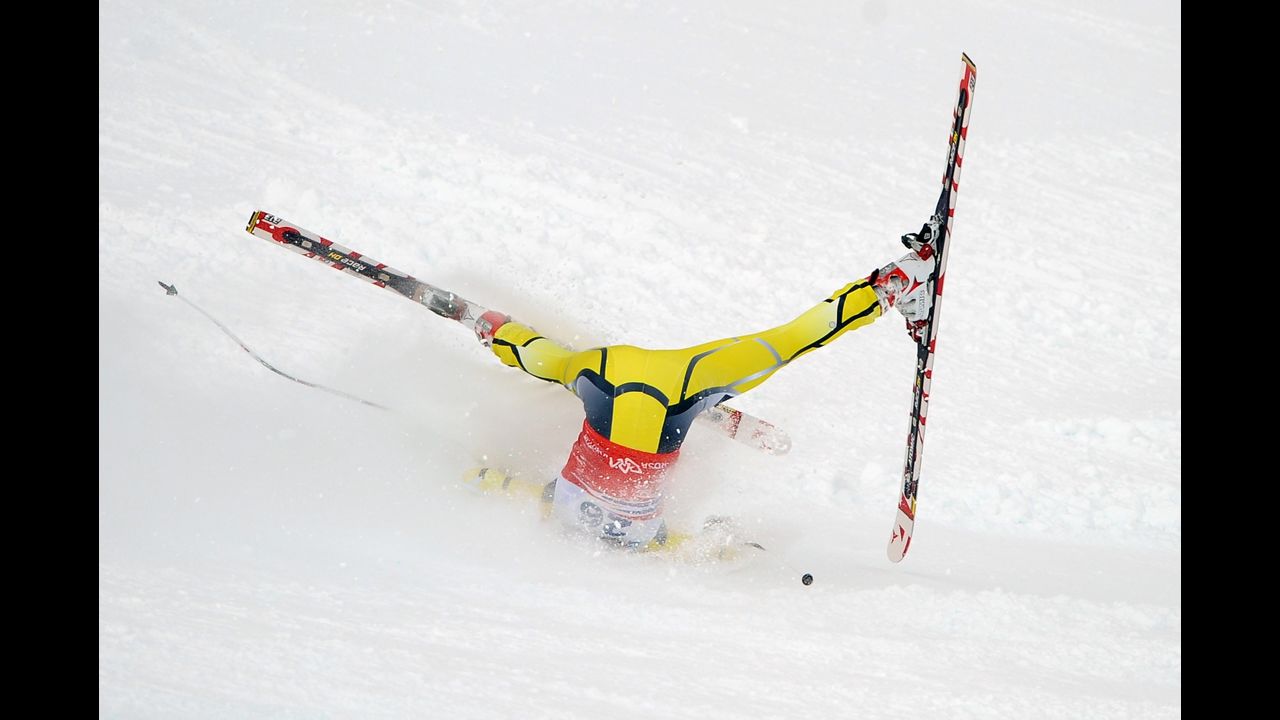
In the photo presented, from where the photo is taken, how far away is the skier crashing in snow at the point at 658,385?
5.27 meters

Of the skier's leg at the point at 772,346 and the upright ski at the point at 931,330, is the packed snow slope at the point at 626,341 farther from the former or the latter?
the skier's leg at the point at 772,346

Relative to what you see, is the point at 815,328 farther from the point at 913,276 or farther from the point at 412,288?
the point at 412,288

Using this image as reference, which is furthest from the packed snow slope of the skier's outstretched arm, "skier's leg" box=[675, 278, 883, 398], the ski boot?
the ski boot

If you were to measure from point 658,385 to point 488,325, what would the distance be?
3.77 feet

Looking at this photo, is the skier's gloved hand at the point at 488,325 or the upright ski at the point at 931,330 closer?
the upright ski at the point at 931,330

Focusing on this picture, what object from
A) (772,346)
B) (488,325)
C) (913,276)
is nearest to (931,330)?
(913,276)

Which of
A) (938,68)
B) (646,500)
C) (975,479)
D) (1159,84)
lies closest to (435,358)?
(646,500)

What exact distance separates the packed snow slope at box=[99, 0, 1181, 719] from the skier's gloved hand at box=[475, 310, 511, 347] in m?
0.77

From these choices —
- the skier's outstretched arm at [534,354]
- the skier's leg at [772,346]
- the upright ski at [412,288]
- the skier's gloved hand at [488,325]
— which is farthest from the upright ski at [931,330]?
the skier's gloved hand at [488,325]

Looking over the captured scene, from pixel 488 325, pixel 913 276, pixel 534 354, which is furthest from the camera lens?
pixel 488 325

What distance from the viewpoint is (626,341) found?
7691mm

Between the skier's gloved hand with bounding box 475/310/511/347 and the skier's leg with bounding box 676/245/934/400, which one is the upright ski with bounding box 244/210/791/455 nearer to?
the skier's gloved hand with bounding box 475/310/511/347

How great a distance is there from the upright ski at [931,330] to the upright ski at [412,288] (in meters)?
1.05

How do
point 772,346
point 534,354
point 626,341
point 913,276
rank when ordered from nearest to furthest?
point 913,276 < point 772,346 < point 534,354 < point 626,341
